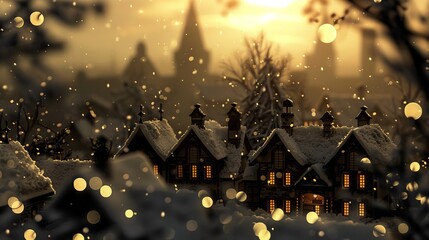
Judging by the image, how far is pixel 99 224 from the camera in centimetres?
1044

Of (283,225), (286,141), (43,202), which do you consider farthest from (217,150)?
(283,225)

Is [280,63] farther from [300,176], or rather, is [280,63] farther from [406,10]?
[406,10]

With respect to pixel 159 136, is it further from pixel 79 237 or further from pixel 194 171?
pixel 79 237

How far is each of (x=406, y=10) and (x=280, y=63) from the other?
3834cm

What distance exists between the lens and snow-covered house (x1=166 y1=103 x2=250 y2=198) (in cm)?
2775

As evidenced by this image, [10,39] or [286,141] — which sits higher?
[10,39]

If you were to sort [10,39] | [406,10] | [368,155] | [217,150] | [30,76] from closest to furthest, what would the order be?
1. [406,10]
2. [30,76]
3. [10,39]
4. [368,155]
5. [217,150]

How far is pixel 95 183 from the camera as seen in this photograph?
36.1 feet

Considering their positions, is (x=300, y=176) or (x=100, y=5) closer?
(x=100, y=5)

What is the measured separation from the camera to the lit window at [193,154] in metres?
27.8

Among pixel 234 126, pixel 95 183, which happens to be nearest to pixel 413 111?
pixel 95 183

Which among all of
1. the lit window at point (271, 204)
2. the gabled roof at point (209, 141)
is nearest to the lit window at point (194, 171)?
the gabled roof at point (209, 141)

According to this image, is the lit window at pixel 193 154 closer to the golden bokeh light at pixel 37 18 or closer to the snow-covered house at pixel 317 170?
the snow-covered house at pixel 317 170

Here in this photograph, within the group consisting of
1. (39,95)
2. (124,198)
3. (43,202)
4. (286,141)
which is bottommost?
(286,141)
